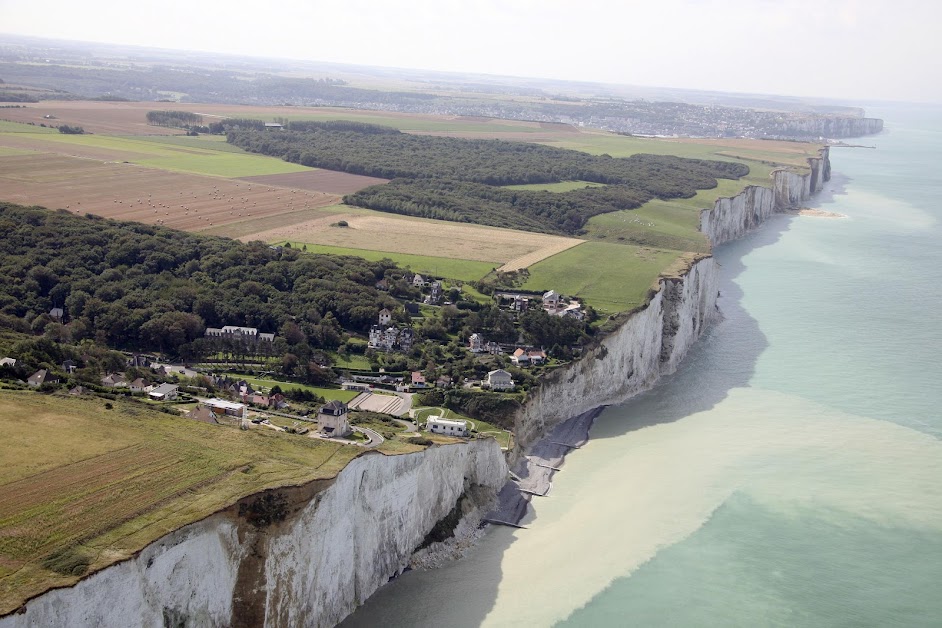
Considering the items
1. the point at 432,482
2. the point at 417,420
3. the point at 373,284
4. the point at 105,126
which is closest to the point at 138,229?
the point at 373,284

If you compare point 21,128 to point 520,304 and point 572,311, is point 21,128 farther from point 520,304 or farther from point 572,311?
point 572,311

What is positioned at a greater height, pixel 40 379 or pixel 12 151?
pixel 12 151

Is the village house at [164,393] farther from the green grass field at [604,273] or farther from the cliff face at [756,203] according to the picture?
the cliff face at [756,203]

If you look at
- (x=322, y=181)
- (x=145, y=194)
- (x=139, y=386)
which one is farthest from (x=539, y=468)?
(x=322, y=181)

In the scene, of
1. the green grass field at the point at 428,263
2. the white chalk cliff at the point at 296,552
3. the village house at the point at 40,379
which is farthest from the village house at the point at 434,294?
the village house at the point at 40,379

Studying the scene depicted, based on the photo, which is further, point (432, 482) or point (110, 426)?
point (432, 482)

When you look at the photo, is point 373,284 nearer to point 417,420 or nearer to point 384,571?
point 417,420
